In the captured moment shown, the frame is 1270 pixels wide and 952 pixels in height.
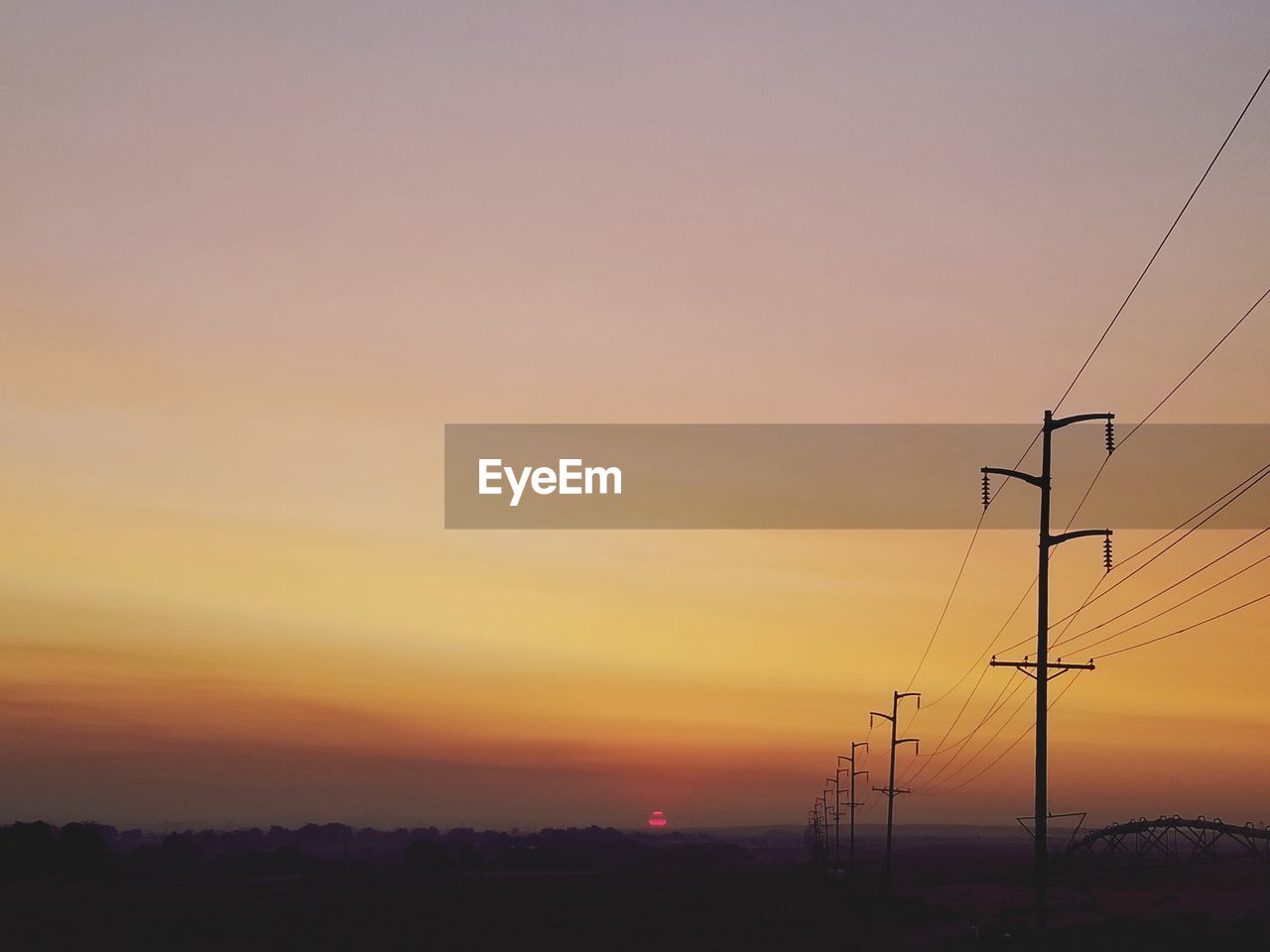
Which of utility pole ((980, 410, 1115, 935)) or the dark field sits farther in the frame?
the dark field

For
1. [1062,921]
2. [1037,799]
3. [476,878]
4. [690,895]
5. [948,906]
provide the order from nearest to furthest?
1. [1037,799]
2. [1062,921]
3. [948,906]
4. [690,895]
5. [476,878]

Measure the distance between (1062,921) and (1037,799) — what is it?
72458 millimetres

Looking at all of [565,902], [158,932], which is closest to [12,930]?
[158,932]

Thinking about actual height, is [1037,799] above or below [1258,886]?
above

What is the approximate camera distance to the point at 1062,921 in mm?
111250

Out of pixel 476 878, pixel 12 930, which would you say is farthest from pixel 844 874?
pixel 12 930

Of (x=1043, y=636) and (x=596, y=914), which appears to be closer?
(x=1043, y=636)

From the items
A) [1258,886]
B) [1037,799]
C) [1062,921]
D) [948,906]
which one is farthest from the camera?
[1258,886]

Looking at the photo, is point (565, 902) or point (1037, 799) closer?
point (1037, 799)

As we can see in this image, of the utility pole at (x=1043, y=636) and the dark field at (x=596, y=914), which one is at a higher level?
the utility pole at (x=1043, y=636)

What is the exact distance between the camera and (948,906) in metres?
126

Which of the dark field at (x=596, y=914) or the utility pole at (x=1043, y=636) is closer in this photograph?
the utility pole at (x=1043, y=636)

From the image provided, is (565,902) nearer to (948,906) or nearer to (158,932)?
(948,906)

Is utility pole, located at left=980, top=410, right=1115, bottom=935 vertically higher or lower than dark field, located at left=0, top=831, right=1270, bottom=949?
higher
